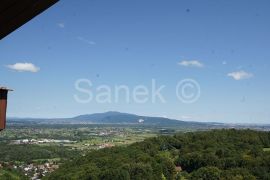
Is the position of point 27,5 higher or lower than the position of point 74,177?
higher

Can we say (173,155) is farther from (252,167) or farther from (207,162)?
(252,167)

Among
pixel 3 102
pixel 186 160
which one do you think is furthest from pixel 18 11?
pixel 186 160

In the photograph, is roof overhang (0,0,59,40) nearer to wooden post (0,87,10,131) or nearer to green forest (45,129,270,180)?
wooden post (0,87,10,131)

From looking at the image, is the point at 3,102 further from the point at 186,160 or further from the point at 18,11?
the point at 186,160

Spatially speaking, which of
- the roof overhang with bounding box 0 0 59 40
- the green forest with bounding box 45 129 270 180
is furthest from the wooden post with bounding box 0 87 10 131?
the green forest with bounding box 45 129 270 180

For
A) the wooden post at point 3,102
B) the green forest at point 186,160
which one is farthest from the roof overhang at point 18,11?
the green forest at point 186,160

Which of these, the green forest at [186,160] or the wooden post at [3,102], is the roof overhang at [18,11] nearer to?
the wooden post at [3,102]

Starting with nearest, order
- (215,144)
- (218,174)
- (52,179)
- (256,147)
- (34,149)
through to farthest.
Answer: (218,174) → (52,179) → (256,147) → (215,144) → (34,149)

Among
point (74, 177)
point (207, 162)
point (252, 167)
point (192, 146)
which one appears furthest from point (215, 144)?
point (74, 177)

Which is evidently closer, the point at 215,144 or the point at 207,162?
the point at 207,162
